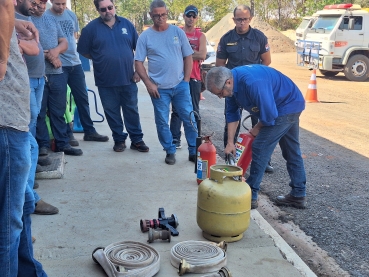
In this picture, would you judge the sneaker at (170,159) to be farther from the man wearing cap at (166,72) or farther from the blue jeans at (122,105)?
the blue jeans at (122,105)

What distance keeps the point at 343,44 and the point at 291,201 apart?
44.1ft

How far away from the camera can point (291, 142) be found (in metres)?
4.93

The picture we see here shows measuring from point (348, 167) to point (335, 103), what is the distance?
6173 millimetres

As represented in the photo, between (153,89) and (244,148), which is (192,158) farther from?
(244,148)

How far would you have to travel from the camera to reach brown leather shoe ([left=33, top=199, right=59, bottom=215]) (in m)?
4.38

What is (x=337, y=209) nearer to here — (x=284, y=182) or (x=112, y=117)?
(x=284, y=182)

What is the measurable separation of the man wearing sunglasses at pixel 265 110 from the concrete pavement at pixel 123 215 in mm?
646


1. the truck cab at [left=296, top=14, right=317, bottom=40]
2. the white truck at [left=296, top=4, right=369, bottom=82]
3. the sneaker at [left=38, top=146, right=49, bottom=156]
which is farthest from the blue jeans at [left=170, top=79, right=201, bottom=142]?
the truck cab at [left=296, top=14, right=317, bottom=40]

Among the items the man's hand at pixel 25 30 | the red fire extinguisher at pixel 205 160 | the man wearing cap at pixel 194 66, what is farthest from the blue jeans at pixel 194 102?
the man's hand at pixel 25 30

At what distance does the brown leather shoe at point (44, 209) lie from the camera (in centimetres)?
438

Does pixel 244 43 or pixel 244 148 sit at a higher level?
pixel 244 43

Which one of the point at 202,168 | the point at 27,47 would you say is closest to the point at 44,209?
the point at 27,47

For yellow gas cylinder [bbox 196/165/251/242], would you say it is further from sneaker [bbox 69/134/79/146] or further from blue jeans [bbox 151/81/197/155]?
sneaker [bbox 69/134/79/146]

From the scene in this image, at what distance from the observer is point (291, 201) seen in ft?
16.6
